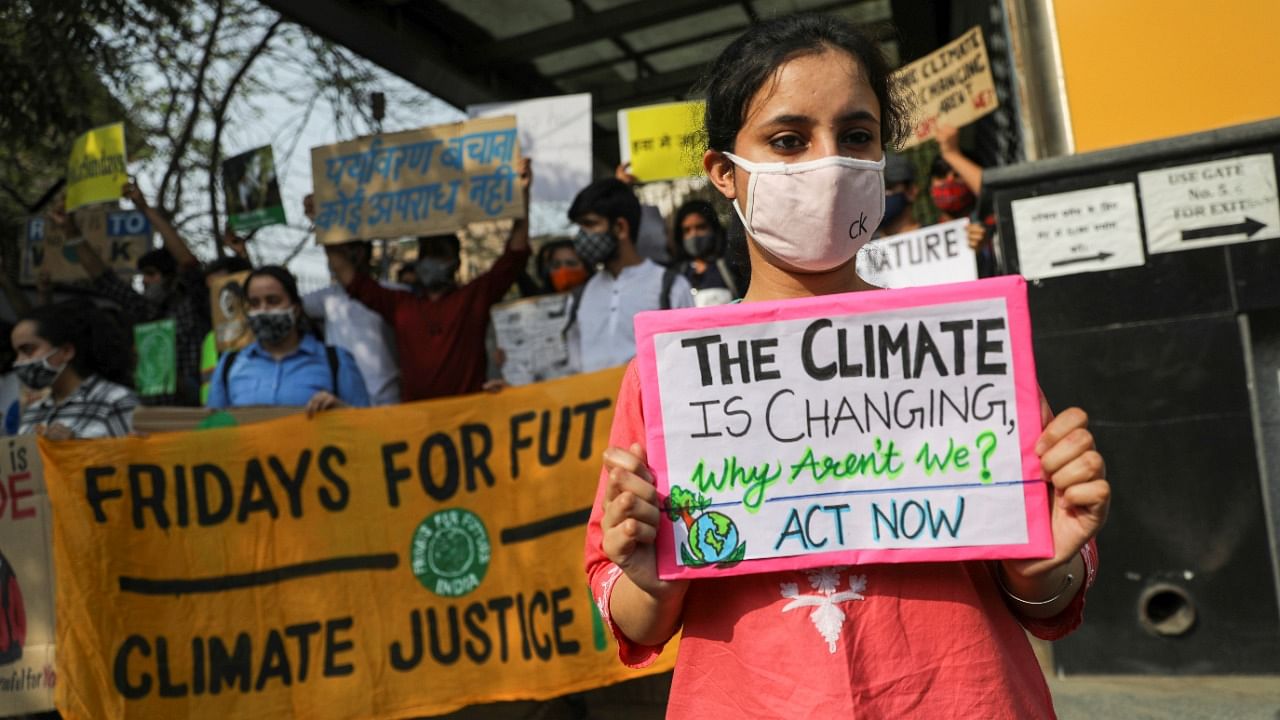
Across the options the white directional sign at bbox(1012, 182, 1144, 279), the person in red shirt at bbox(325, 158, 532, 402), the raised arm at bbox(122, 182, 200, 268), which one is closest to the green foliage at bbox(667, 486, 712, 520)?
the white directional sign at bbox(1012, 182, 1144, 279)

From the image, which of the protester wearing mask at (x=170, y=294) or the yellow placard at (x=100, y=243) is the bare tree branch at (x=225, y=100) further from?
the protester wearing mask at (x=170, y=294)

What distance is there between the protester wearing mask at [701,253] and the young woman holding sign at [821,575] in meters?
3.96

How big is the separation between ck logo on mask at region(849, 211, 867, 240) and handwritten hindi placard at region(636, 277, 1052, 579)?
18 cm

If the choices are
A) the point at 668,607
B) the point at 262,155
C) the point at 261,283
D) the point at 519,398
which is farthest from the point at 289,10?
the point at 668,607

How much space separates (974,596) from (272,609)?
3.57 metres

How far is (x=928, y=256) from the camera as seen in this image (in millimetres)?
5316

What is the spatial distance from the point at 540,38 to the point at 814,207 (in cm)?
813

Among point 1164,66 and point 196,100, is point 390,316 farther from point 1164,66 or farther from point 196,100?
point 196,100

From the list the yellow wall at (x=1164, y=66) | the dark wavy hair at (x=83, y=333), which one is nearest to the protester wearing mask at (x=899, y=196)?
the yellow wall at (x=1164, y=66)

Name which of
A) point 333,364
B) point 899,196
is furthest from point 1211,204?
point 333,364

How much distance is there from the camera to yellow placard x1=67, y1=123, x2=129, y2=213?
6934mm

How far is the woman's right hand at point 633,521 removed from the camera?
1.40 m

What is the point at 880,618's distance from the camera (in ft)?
4.69

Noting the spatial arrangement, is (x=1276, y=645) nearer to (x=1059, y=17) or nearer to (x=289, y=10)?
(x=1059, y=17)
